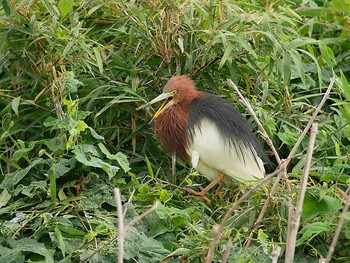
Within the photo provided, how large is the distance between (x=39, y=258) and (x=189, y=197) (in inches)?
30.9

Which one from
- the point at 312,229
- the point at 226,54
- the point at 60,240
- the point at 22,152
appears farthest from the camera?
the point at 226,54

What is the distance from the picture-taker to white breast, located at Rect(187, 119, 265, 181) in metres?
3.99

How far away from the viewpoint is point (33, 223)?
3.45 meters

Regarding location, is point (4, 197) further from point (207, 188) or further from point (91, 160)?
point (207, 188)

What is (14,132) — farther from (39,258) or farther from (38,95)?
(39,258)

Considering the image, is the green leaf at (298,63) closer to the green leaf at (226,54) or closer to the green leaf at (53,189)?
the green leaf at (226,54)

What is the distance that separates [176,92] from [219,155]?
0.32 meters

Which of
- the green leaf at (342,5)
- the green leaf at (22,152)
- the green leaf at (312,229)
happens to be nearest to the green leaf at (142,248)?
the green leaf at (312,229)

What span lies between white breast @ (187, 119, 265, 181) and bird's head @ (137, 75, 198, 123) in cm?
13

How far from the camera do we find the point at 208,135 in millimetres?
3998

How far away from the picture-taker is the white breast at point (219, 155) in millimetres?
3986

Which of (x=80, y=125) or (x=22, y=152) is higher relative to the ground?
(x=80, y=125)

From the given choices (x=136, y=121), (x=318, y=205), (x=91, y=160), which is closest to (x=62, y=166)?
(x=91, y=160)

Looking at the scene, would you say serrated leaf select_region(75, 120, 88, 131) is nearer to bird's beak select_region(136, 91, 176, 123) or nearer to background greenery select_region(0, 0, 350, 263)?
background greenery select_region(0, 0, 350, 263)
